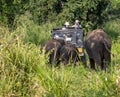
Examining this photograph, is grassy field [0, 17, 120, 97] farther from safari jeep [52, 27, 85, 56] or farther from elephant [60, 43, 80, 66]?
safari jeep [52, 27, 85, 56]

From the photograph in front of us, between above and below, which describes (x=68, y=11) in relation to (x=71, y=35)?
above

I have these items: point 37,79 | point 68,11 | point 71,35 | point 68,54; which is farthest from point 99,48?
point 68,11

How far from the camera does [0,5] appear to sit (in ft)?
40.9

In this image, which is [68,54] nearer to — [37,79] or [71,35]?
[71,35]

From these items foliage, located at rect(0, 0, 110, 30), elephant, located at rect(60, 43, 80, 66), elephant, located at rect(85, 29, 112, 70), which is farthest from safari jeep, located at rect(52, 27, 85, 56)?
foliage, located at rect(0, 0, 110, 30)

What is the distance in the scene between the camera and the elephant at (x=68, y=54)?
971 cm

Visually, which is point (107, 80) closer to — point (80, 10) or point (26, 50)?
point (26, 50)

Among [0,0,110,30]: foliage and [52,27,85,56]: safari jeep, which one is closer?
[52,27,85,56]: safari jeep

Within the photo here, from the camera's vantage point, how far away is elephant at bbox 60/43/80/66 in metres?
9.71

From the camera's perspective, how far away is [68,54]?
32.5 ft

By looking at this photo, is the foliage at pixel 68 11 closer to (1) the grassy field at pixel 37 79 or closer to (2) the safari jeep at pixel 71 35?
(2) the safari jeep at pixel 71 35

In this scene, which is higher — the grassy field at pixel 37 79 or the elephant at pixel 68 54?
the grassy field at pixel 37 79

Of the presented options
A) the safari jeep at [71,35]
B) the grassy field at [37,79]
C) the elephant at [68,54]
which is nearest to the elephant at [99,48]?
the elephant at [68,54]

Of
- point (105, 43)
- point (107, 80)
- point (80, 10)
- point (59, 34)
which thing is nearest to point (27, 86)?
point (107, 80)
